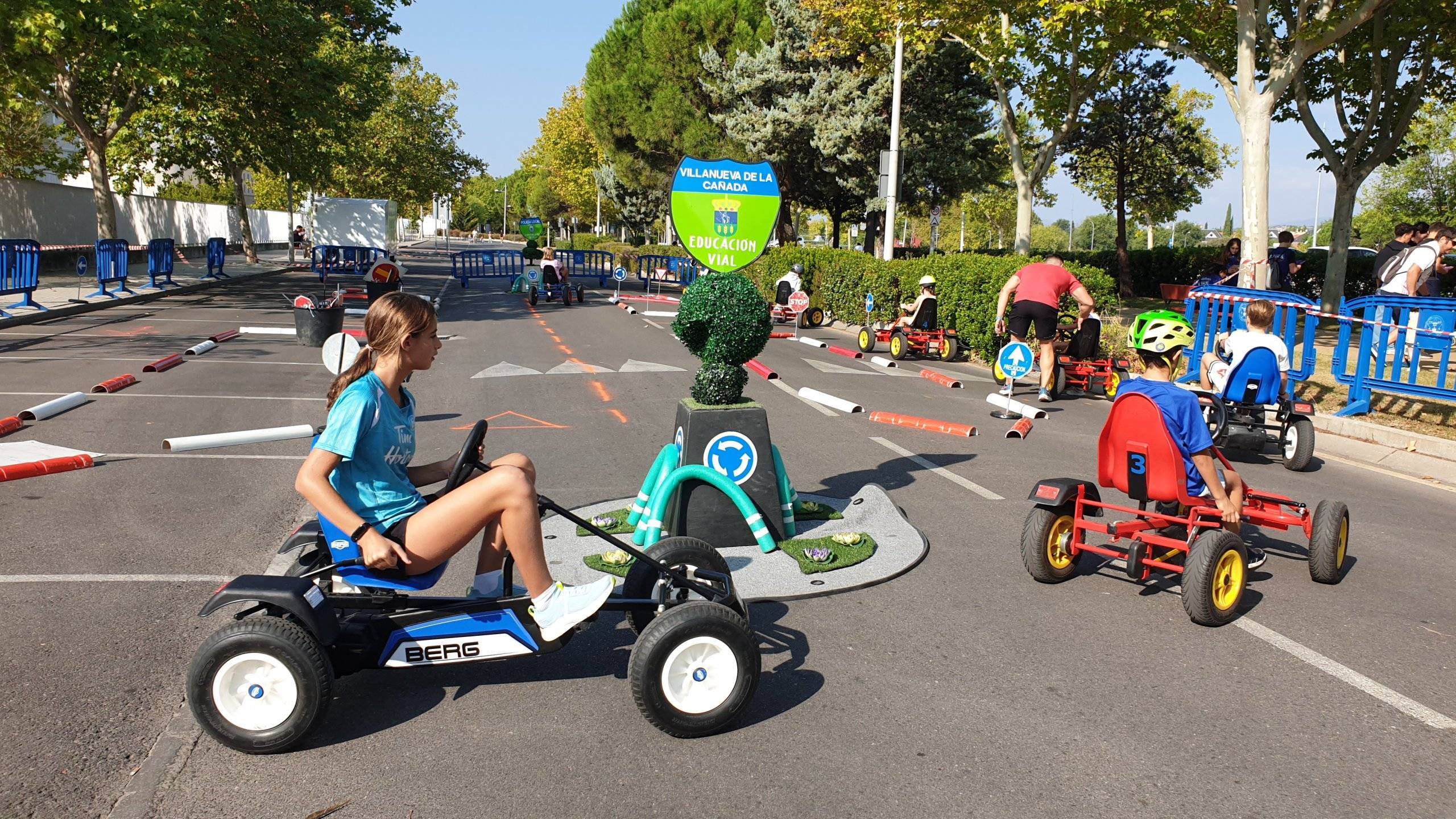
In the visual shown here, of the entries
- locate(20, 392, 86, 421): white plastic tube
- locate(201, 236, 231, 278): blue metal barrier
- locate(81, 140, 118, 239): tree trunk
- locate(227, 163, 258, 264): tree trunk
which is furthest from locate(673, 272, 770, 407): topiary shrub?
locate(227, 163, 258, 264): tree trunk

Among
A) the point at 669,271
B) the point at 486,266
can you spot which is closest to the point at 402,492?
the point at 486,266

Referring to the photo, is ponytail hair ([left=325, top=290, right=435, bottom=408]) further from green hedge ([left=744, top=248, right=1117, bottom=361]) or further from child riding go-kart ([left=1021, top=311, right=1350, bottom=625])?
green hedge ([left=744, top=248, right=1117, bottom=361])

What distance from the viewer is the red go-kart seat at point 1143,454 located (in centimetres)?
529

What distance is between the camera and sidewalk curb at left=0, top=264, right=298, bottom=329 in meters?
18.4

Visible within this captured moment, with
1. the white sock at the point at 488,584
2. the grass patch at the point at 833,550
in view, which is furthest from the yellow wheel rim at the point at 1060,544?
the white sock at the point at 488,584

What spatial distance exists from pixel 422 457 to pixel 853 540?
432cm

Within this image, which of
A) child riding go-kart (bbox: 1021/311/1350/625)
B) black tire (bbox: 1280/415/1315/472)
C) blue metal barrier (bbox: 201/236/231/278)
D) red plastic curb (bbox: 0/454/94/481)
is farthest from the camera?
blue metal barrier (bbox: 201/236/231/278)

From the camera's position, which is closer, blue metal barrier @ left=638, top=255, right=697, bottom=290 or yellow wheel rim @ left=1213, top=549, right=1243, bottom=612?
yellow wheel rim @ left=1213, top=549, right=1243, bottom=612

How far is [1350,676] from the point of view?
454 cm

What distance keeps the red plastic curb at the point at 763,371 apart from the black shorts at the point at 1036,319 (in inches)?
126

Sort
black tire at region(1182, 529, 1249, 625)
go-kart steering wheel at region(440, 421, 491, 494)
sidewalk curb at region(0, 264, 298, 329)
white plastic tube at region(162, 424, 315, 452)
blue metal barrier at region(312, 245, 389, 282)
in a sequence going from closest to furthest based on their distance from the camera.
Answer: go-kart steering wheel at region(440, 421, 491, 494) < black tire at region(1182, 529, 1249, 625) < white plastic tube at region(162, 424, 315, 452) < sidewalk curb at region(0, 264, 298, 329) < blue metal barrier at region(312, 245, 389, 282)

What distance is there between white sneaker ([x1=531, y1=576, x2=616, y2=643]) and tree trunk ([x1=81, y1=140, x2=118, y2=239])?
27511 millimetres

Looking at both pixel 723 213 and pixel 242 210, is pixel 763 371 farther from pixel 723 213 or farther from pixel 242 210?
pixel 242 210

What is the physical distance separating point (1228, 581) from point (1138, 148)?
107ft
